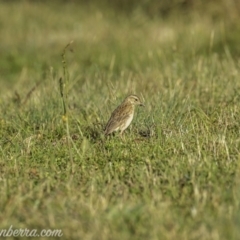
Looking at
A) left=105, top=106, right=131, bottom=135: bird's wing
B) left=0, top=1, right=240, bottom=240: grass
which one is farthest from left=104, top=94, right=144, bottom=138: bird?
left=0, top=1, right=240, bottom=240: grass

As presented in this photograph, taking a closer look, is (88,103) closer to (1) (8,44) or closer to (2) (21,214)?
(2) (21,214)

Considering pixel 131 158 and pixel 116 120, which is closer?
pixel 131 158

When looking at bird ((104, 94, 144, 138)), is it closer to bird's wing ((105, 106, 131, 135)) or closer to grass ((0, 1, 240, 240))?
bird's wing ((105, 106, 131, 135))

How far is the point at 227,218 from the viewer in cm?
505

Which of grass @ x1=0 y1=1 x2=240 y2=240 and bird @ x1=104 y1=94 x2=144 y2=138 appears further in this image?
bird @ x1=104 y1=94 x2=144 y2=138

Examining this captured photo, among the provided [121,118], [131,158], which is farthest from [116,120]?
[131,158]

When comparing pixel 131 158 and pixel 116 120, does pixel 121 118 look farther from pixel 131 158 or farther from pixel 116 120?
pixel 131 158

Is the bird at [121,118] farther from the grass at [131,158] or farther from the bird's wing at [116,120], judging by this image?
the grass at [131,158]

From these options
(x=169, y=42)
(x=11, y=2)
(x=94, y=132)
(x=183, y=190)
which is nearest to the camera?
(x=183, y=190)

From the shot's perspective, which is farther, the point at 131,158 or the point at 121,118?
the point at 121,118

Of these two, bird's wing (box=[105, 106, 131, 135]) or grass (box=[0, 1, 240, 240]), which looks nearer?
grass (box=[0, 1, 240, 240])

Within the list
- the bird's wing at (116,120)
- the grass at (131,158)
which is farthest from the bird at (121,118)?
the grass at (131,158)

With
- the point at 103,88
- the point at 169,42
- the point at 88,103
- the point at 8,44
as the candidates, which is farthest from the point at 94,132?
the point at 8,44

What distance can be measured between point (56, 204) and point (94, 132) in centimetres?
241
